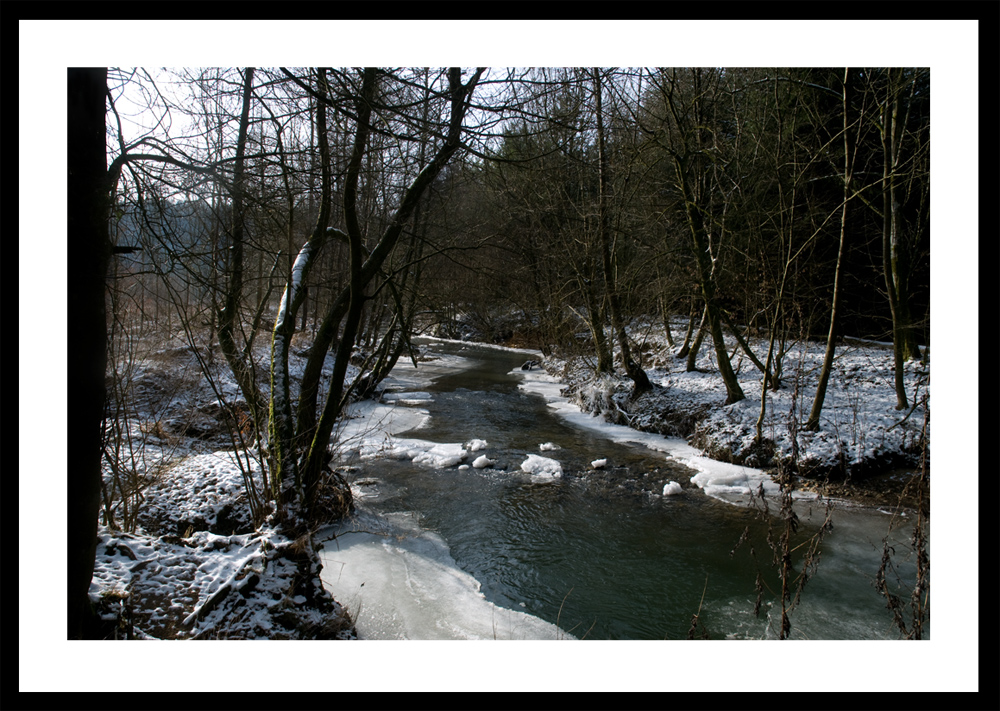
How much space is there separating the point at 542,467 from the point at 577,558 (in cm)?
291

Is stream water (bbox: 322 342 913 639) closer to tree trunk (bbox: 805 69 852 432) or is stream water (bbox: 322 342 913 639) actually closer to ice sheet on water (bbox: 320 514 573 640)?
ice sheet on water (bbox: 320 514 573 640)

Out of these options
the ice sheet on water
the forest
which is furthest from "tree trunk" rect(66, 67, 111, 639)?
the ice sheet on water

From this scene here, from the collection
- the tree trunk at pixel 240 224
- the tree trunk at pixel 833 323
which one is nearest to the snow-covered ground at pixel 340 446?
the tree trunk at pixel 833 323

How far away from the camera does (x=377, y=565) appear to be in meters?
4.96

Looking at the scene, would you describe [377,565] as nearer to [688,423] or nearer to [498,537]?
[498,537]

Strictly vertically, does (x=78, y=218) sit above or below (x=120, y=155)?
below

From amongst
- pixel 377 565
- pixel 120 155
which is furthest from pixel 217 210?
pixel 377 565

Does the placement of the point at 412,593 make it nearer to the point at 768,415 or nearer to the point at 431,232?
the point at 768,415

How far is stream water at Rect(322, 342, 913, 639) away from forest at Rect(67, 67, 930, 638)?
3.01 ft

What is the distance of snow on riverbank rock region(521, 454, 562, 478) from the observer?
7.96m

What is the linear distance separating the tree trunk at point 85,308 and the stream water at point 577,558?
84.6 inches

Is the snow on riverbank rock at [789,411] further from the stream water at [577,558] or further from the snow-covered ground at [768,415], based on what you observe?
the stream water at [577,558]

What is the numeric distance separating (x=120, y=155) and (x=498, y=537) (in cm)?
489

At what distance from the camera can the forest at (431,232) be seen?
10.1 ft
